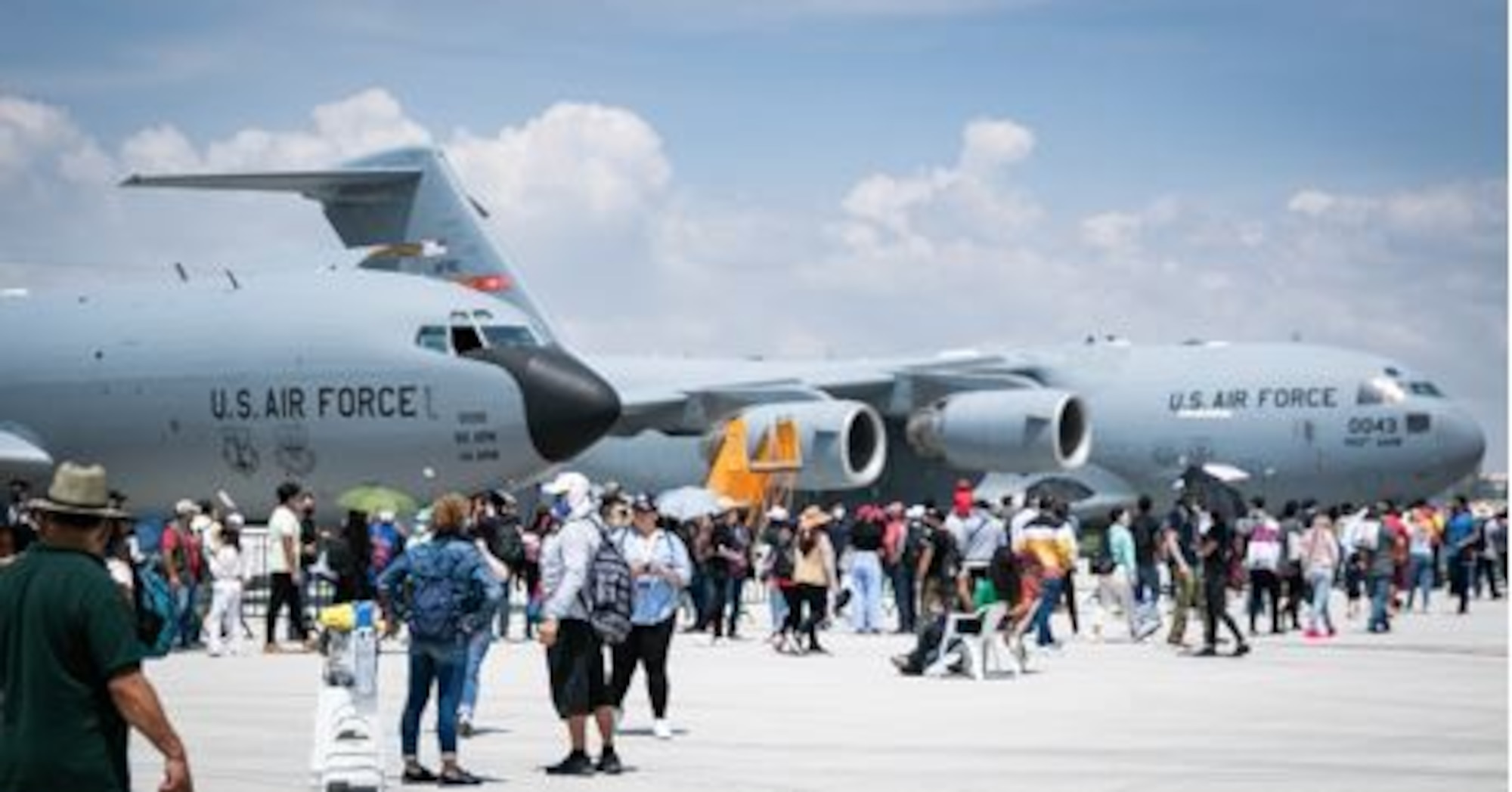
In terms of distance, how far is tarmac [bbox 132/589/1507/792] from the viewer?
13820 millimetres

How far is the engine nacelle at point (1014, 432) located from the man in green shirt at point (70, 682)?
3577cm

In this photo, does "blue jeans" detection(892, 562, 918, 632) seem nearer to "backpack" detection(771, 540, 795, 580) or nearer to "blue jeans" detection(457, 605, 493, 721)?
"backpack" detection(771, 540, 795, 580)

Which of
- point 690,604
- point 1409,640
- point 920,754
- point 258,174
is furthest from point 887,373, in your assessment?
point 920,754

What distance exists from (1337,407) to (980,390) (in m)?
6.36

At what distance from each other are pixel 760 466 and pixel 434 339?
35.3ft

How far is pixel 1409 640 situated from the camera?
26.7m

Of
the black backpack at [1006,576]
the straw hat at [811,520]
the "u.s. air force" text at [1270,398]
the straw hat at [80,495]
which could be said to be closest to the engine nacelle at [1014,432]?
the "u.s. air force" text at [1270,398]

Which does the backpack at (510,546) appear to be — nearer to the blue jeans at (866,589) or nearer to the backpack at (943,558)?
the blue jeans at (866,589)

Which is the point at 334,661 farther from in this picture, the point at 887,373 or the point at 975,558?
the point at 887,373

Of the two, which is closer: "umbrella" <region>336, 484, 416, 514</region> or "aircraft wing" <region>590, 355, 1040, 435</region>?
"umbrella" <region>336, 484, 416, 514</region>

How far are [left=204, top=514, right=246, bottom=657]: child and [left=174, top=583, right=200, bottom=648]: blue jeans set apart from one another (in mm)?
263

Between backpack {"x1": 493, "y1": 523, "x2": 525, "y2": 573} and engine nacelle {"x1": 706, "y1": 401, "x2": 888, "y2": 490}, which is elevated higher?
engine nacelle {"x1": 706, "y1": 401, "x2": 888, "y2": 490}

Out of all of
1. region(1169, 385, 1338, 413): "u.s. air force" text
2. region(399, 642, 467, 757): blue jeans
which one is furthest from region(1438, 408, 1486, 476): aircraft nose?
region(399, 642, 467, 757): blue jeans

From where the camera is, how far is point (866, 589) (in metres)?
28.6
